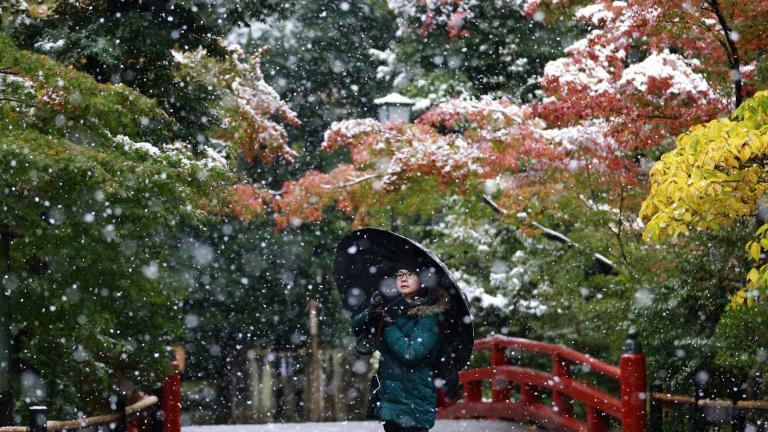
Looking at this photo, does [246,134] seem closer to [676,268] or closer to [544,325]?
[544,325]

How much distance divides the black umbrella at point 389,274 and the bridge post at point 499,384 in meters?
5.63

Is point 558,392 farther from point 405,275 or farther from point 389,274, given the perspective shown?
point 405,275

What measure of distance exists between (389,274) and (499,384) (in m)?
5.79

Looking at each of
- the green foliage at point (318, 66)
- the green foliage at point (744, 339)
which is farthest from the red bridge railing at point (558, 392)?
the green foliage at point (318, 66)

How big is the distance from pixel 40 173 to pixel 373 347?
288 centimetres

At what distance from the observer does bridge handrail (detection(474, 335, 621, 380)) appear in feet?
33.8

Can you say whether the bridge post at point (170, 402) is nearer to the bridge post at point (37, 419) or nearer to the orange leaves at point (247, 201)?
the bridge post at point (37, 419)

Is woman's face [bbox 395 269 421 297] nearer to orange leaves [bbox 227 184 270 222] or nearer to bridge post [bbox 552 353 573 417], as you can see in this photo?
bridge post [bbox 552 353 573 417]

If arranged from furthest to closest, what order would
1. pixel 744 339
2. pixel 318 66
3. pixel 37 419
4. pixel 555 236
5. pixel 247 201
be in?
1. pixel 318 66
2. pixel 247 201
3. pixel 555 236
4. pixel 744 339
5. pixel 37 419

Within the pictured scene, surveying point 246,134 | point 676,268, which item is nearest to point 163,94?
point 246,134

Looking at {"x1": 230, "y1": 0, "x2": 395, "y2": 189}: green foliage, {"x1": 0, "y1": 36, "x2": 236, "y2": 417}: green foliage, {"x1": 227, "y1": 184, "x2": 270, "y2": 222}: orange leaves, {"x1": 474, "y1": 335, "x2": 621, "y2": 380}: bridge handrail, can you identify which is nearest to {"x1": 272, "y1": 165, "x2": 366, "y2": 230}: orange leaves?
{"x1": 227, "y1": 184, "x2": 270, "y2": 222}: orange leaves

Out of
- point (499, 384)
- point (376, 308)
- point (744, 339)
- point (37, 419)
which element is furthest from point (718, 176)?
point (499, 384)

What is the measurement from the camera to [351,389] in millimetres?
22516

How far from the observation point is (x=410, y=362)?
697cm
